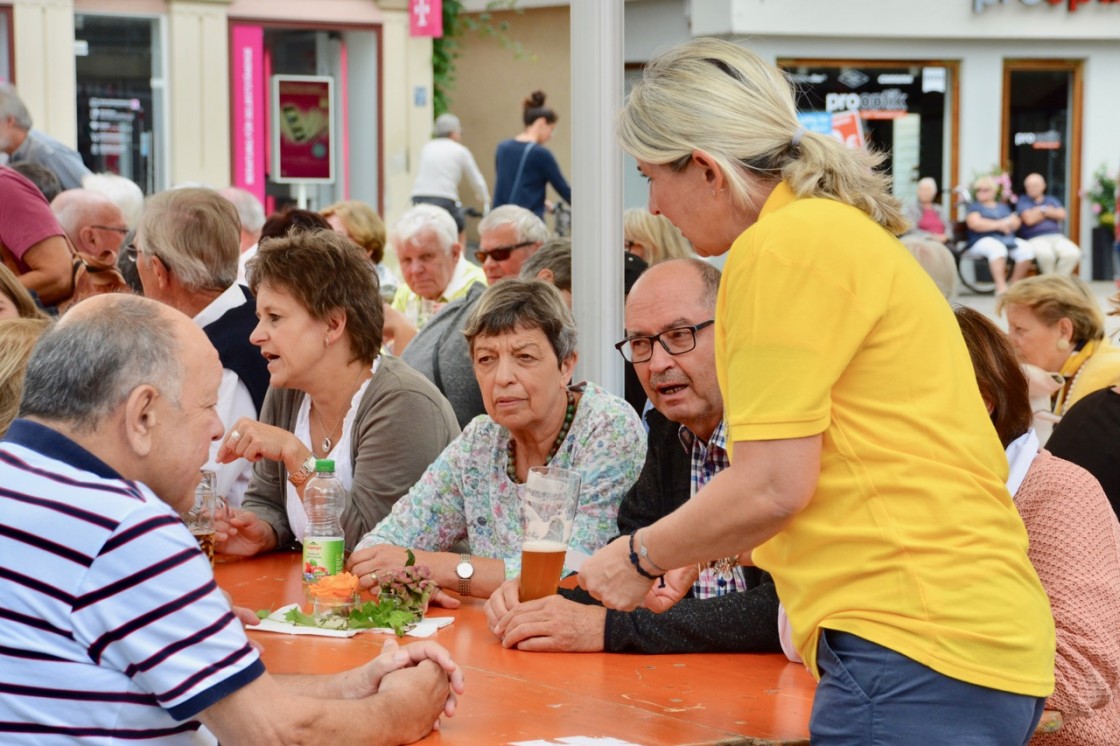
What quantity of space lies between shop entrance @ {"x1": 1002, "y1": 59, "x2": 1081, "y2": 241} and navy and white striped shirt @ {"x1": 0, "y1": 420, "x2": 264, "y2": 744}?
1774 centimetres

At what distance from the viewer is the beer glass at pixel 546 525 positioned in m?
2.64

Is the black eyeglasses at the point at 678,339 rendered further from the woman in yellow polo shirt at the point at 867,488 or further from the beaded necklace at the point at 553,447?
the woman in yellow polo shirt at the point at 867,488

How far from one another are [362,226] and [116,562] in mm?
6394

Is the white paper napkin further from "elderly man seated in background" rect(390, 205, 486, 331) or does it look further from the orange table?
"elderly man seated in background" rect(390, 205, 486, 331)

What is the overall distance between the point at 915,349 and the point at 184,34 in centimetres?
1582

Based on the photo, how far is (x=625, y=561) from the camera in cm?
209

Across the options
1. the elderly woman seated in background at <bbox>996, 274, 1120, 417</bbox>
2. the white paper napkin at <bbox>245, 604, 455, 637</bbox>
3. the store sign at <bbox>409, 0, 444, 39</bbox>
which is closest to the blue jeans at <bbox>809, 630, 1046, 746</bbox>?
the white paper napkin at <bbox>245, 604, 455, 637</bbox>

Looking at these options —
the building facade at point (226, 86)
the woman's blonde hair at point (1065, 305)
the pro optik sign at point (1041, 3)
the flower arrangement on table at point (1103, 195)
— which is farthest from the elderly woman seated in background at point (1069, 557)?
the flower arrangement on table at point (1103, 195)

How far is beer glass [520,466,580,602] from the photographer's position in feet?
8.66

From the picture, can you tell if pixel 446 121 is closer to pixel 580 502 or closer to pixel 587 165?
pixel 587 165

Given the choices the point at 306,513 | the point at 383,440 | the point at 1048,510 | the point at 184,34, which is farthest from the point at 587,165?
the point at 184,34

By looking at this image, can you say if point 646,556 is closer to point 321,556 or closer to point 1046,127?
point 321,556

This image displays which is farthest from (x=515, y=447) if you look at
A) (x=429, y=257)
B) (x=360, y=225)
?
(x=360, y=225)

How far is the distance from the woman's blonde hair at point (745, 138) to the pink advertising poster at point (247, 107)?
15.4 meters
